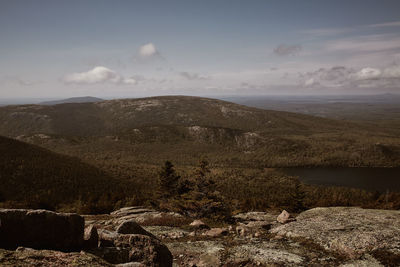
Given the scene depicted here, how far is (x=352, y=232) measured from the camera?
21672 mm

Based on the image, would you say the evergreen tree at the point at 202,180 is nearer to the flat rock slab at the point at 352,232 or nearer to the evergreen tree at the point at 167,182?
the evergreen tree at the point at 167,182

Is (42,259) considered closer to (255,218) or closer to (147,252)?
(147,252)

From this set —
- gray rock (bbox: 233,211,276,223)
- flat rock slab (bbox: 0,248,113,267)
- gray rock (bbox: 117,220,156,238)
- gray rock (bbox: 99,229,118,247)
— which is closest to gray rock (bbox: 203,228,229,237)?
gray rock (bbox: 117,220,156,238)

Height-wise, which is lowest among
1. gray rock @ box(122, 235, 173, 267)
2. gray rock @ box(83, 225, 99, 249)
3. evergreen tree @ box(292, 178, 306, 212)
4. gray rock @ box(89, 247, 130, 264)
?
evergreen tree @ box(292, 178, 306, 212)

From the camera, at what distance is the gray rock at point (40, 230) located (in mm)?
9789

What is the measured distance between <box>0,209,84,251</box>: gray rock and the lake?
481 ft

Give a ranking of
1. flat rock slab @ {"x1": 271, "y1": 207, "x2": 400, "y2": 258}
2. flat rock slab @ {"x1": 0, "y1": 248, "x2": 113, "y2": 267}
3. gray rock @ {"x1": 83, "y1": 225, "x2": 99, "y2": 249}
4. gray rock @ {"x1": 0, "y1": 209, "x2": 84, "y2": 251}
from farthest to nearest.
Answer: flat rock slab @ {"x1": 271, "y1": 207, "x2": 400, "y2": 258}
gray rock @ {"x1": 83, "y1": 225, "x2": 99, "y2": 249}
gray rock @ {"x1": 0, "y1": 209, "x2": 84, "y2": 251}
flat rock slab @ {"x1": 0, "y1": 248, "x2": 113, "y2": 267}

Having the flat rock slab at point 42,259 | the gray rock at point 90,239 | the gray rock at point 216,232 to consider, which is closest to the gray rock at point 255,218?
the gray rock at point 216,232

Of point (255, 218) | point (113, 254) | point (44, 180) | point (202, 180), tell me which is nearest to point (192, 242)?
point (113, 254)

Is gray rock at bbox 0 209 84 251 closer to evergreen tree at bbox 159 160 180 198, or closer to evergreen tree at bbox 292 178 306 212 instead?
evergreen tree at bbox 159 160 180 198

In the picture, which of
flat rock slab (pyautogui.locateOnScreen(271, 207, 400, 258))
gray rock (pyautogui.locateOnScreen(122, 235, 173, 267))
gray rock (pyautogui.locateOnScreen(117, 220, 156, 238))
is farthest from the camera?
flat rock slab (pyautogui.locateOnScreen(271, 207, 400, 258))

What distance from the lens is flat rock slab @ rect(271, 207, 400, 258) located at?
1873 cm

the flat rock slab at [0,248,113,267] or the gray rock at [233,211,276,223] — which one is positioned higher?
the flat rock slab at [0,248,113,267]

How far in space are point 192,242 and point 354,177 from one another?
6595 inches
